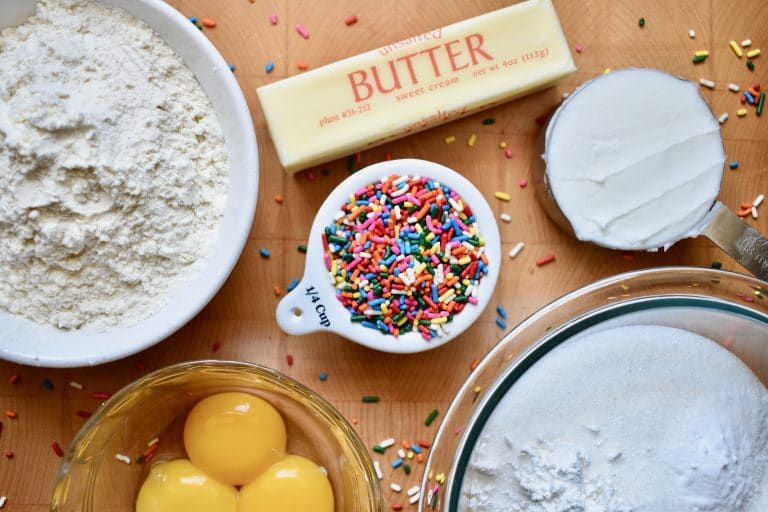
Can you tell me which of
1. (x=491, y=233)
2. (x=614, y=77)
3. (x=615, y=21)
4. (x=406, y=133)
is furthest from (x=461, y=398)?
(x=615, y=21)

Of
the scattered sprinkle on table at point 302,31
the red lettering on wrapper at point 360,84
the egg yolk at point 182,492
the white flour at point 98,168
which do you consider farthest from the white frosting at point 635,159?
the egg yolk at point 182,492

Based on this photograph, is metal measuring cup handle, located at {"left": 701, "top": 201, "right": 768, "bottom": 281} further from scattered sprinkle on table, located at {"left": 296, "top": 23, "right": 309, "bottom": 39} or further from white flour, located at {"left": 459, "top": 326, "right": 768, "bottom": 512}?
scattered sprinkle on table, located at {"left": 296, "top": 23, "right": 309, "bottom": 39}

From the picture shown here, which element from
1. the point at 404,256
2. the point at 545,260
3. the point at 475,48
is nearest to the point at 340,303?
the point at 404,256

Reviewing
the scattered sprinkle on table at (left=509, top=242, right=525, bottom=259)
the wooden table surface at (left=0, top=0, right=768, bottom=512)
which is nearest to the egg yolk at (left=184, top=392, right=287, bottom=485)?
the wooden table surface at (left=0, top=0, right=768, bottom=512)

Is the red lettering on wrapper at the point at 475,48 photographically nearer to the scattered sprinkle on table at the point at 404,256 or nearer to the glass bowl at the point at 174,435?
the scattered sprinkle on table at the point at 404,256

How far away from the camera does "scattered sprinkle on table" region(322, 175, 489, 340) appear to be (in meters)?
1.13

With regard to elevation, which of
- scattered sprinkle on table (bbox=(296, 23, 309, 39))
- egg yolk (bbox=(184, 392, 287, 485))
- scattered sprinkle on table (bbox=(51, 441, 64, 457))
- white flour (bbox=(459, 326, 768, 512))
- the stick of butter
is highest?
scattered sprinkle on table (bbox=(296, 23, 309, 39))

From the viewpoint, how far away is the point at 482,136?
122cm

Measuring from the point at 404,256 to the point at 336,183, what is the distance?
0.18 meters

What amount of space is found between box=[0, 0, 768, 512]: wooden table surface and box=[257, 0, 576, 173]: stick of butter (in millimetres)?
63

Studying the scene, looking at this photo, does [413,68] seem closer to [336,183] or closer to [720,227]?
[336,183]

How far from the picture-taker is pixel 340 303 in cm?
112

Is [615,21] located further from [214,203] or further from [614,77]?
[214,203]

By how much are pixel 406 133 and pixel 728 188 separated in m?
0.57
